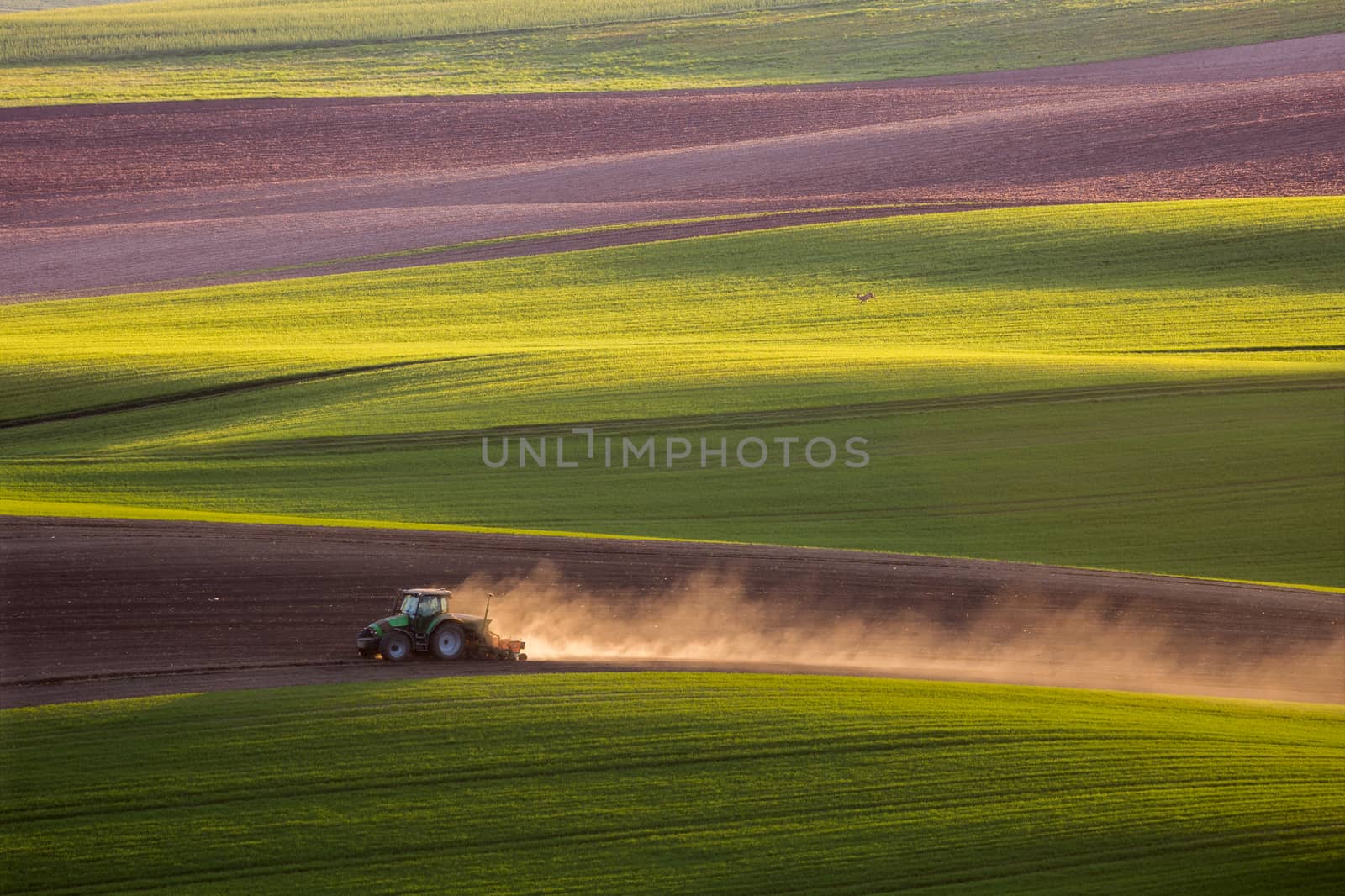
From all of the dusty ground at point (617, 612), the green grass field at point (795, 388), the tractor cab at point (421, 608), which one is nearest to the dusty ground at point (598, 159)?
the green grass field at point (795, 388)

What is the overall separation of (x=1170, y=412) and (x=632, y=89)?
38.6m

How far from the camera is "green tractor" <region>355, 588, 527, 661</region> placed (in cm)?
1716

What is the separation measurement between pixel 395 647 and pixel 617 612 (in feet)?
12.2

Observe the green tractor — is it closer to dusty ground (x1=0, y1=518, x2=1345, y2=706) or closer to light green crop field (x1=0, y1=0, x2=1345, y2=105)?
dusty ground (x1=0, y1=518, x2=1345, y2=706)

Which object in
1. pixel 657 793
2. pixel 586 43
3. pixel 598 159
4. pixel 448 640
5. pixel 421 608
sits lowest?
pixel 657 793

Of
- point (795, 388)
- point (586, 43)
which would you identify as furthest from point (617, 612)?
point (586, 43)

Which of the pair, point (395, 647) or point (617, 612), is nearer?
point (395, 647)

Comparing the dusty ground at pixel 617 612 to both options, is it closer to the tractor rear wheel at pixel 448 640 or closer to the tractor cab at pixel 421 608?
the tractor rear wheel at pixel 448 640

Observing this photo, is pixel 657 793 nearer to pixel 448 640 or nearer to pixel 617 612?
pixel 448 640

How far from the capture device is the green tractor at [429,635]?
17.2 m

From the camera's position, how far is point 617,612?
19.7 metres

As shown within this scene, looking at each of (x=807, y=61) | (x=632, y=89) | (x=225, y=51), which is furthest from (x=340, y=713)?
(x=225, y=51)

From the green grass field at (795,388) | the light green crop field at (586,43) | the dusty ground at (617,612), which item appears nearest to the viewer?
the dusty ground at (617,612)

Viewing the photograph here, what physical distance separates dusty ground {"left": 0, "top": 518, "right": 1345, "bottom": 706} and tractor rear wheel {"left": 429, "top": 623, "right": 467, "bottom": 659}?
236 mm
